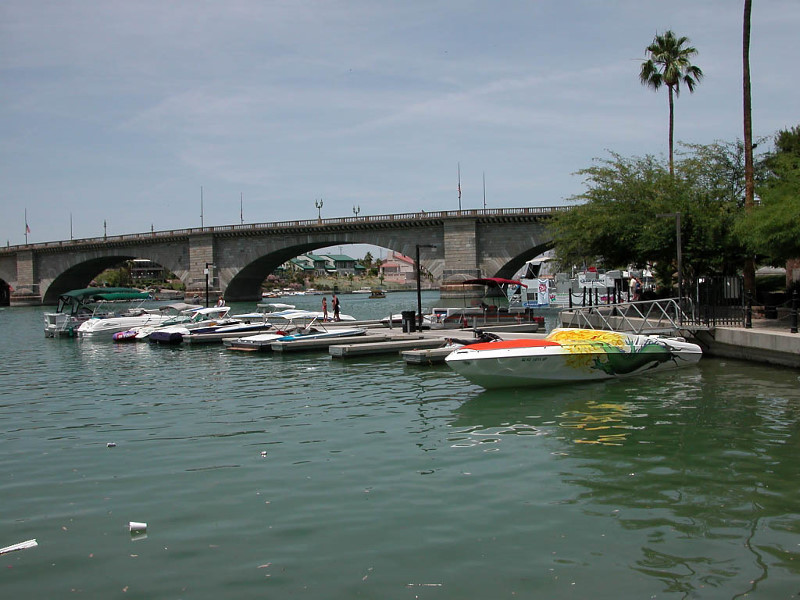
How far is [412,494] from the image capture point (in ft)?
32.1

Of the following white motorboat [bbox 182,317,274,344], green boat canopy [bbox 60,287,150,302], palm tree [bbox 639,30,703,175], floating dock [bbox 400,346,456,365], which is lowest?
floating dock [bbox 400,346,456,365]

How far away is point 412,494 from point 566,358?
31.2 feet

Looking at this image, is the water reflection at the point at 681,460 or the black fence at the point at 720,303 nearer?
the water reflection at the point at 681,460

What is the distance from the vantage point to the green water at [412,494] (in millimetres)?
7270

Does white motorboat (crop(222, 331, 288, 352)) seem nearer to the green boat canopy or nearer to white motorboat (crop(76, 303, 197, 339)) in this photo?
white motorboat (crop(76, 303, 197, 339))

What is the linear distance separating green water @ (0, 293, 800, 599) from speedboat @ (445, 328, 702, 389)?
53cm

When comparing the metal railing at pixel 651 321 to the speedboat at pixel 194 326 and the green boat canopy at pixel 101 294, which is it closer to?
the speedboat at pixel 194 326

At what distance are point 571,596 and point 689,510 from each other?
9.74 ft

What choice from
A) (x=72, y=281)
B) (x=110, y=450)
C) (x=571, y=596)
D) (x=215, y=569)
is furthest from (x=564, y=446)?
(x=72, y=281)

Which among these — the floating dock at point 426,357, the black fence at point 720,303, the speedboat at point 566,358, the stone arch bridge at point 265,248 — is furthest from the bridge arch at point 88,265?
the speedboat at point 566,358

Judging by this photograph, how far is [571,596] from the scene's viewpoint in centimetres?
675

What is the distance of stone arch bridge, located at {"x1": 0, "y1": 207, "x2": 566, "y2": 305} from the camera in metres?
72.6

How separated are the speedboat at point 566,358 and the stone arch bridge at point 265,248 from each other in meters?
40.0

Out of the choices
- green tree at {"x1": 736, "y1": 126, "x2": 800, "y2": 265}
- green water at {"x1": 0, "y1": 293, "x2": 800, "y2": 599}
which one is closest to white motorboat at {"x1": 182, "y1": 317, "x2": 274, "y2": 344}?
green water at {"x1": 0, "y1": 293, "x2": 800, "y2": 599}
